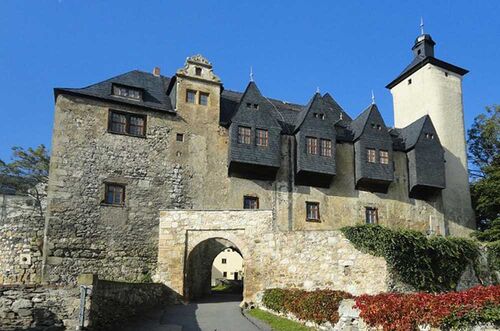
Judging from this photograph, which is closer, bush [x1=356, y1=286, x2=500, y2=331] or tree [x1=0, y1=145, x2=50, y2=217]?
bush [x1=356, y1=286, x2=500, y2=331]

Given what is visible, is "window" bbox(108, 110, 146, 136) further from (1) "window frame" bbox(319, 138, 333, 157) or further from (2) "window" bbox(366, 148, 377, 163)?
(2) "window" bbox(366, 148, 377, 163)

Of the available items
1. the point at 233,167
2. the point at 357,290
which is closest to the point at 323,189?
the point at 233,167

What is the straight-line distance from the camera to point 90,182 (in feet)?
84.7

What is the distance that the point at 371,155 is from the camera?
3170cm

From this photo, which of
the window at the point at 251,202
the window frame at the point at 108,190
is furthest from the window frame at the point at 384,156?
the window frame at the point at 108,190

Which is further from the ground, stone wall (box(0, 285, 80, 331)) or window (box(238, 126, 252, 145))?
window (box(238, 126, 252, 145))

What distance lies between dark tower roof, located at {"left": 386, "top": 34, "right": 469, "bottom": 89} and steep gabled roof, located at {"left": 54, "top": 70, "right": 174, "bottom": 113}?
19139 mm

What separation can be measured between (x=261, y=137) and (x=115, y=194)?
918 cm

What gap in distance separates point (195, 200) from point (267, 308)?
8560 mm

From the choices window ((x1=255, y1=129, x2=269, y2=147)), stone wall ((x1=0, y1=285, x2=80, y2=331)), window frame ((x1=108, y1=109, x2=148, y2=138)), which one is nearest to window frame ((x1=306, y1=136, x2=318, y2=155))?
window ((x1=255, y1=129, x2=269, y2=147))

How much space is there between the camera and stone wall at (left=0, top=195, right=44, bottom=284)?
2436 cm

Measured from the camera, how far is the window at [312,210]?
29.6 meters

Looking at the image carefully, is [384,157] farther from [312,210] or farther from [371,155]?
[312,210]

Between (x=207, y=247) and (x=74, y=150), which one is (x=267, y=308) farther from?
(x=74, y=150)
